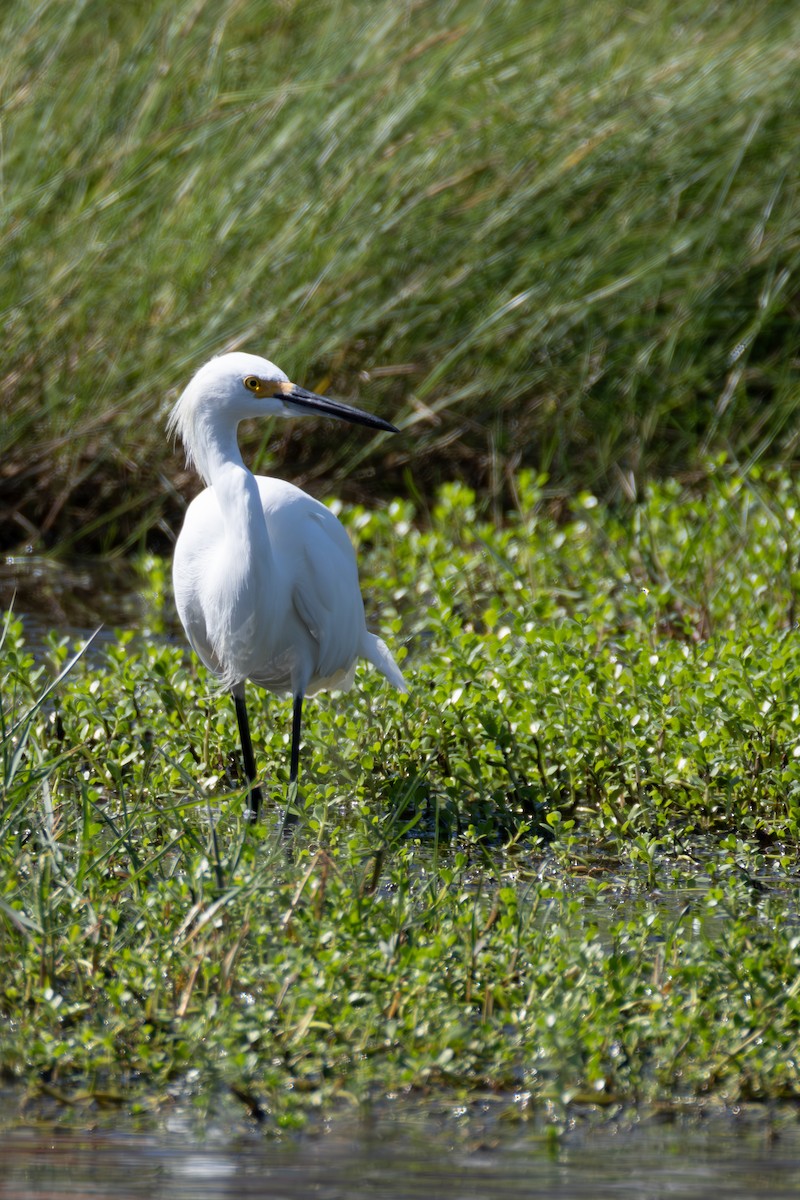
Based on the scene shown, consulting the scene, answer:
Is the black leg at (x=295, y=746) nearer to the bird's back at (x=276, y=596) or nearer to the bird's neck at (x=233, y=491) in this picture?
the bird's back at (x=276, y=596)

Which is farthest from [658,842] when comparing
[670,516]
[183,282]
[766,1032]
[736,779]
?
[183,282]

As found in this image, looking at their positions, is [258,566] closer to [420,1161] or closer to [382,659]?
[382,659]

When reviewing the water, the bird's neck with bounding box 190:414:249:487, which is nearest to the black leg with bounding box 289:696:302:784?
the bird's neck with bounding box 190:414:249:487

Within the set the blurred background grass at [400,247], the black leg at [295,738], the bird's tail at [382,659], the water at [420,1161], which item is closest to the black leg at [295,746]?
the black leg at [295,738]

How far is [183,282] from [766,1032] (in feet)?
15.8

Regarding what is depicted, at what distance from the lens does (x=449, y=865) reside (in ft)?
12.5

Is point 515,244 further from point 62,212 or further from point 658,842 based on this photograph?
point 658,842

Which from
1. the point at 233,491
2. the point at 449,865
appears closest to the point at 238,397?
the point at 233,491

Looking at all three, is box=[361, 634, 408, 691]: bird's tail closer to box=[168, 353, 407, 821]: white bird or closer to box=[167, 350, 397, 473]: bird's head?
box=[168, 353, 407, 821]: white bird

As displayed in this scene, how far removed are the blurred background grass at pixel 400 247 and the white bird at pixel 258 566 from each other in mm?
2343

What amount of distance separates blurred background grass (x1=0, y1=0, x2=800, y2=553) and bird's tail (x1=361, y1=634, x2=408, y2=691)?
2.29 meters

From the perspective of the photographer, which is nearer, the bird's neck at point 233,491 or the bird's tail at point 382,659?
the bird's neck at point 233,491

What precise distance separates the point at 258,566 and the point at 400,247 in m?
3.20

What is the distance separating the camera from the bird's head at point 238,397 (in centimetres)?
398
